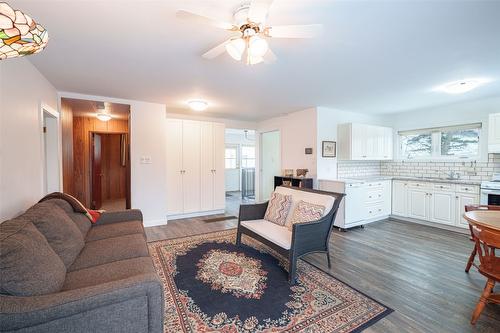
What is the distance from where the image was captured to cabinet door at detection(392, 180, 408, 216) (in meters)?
4.74

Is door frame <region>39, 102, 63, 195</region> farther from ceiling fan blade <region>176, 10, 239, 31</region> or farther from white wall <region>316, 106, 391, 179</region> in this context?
white wall <region>316, 106, 391, 179</region>

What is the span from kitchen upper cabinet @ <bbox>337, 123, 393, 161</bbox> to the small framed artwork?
0.12 metres

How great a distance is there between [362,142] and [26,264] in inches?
202

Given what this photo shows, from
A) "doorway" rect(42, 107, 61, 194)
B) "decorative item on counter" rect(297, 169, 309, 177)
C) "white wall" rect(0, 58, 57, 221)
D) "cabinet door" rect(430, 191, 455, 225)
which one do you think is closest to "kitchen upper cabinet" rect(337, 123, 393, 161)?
"decorative item on counter" rect(297, 169, 309, 177)

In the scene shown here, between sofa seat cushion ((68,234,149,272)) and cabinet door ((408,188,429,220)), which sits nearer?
sofa seat cushion ((68,234,149,272))

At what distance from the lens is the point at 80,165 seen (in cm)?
555

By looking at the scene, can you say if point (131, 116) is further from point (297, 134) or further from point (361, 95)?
point (361, 95)

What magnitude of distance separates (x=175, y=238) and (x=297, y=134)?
3248 mm

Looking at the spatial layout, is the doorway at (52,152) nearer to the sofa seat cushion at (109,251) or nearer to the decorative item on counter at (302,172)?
the sofa seat cushion at (109,251)

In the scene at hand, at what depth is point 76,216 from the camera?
2391mm

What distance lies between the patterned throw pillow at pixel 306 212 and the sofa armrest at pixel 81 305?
1679mm

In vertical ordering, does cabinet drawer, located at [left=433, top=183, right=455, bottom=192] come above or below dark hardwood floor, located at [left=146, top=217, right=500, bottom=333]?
above

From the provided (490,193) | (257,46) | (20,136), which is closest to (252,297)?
(257,46)

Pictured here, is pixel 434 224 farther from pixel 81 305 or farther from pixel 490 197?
pixel 81 305
